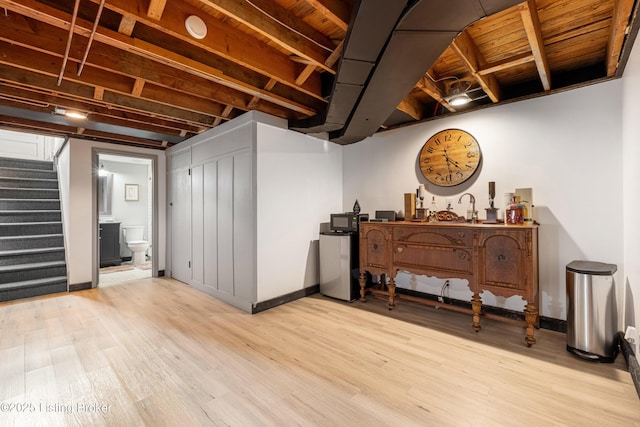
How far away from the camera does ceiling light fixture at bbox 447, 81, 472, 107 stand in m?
2.88

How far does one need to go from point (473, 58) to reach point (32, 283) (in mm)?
6237

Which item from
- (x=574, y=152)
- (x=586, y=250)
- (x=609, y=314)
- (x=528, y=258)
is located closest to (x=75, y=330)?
(x=528, y=258)

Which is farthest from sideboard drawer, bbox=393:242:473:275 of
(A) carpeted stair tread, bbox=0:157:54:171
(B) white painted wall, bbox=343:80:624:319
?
(A) carpeted stair tread, bbox=0:157:54:171

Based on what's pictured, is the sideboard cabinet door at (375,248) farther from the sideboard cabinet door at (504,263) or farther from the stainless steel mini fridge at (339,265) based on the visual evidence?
the sideboard cabinet door at (504,263)

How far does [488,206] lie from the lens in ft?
10.5

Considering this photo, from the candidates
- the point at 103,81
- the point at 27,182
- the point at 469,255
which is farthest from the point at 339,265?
the point at 27,182

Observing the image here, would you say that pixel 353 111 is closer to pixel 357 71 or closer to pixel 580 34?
pixel 357 71

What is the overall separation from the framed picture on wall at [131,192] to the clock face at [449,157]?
7.15 metres

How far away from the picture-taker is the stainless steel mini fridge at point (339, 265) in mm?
3732

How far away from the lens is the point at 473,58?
2379 millimetres

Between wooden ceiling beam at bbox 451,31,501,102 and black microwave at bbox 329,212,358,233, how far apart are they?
2.15 meters

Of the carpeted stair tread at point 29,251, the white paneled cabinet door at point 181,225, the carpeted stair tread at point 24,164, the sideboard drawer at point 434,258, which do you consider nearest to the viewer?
the sideboard drawer at point 434,258

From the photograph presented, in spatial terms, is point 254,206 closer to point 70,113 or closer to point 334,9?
point 334,9

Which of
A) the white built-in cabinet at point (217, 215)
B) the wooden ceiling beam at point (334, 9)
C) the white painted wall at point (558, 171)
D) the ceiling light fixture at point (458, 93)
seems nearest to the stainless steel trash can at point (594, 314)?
the white painted wall at point (558, 171)
